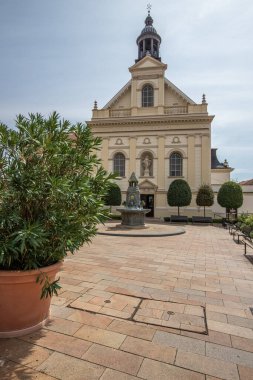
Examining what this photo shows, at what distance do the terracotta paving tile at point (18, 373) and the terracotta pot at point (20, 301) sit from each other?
0.51 meters

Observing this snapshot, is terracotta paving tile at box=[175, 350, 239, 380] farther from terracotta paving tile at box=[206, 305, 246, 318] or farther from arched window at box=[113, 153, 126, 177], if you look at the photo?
arched window at box=[113, 153, 126, 177]

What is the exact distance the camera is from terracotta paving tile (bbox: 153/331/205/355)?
2932mm

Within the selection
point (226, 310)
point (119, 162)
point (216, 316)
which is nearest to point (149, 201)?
point (119, 162)

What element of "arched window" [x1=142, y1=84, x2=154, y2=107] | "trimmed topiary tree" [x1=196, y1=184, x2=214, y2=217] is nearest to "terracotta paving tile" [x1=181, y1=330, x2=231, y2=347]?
"trimmed topiary tree" [x1=196, y1=184, x2=214, y2=217]

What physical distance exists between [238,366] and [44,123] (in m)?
3.65

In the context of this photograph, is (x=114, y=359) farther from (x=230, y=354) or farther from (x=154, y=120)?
(x=154, y=120)

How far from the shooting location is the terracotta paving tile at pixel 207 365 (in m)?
2.51

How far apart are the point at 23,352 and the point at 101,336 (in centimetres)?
91

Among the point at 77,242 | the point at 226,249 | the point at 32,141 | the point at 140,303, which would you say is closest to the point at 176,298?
the point at 140,303

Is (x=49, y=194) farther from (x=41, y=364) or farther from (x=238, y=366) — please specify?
(x=238, y=366)

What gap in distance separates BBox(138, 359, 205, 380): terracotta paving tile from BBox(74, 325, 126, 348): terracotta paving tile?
1.60ft

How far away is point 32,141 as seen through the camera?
314 cm

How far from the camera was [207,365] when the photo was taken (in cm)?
263

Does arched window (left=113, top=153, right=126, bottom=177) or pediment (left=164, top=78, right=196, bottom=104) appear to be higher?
pediment (left=164, top=78, right=196, bottom=104)
